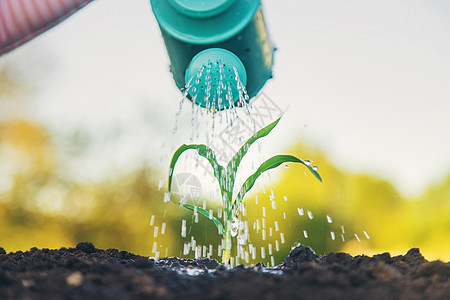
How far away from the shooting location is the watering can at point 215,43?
1.32m

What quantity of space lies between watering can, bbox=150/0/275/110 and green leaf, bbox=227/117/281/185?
0.16 meters

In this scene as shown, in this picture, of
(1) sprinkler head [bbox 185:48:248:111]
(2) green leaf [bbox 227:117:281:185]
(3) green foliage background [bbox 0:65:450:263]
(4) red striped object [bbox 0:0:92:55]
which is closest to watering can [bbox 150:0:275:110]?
(1) sprinkler head [bbox 185:48:248:111]

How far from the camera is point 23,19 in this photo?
3.42 ft

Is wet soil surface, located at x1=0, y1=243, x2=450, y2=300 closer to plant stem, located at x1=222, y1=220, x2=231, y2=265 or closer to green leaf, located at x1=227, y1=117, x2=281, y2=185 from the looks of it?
plant stem, located at x1=222, y1=220, x2=231, y2=265

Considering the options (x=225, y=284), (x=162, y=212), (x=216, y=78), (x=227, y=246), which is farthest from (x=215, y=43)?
(x=162, y=212)

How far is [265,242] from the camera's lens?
4.72m

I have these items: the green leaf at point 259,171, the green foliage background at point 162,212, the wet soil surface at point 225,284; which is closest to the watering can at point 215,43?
the green leaf at point 259,171

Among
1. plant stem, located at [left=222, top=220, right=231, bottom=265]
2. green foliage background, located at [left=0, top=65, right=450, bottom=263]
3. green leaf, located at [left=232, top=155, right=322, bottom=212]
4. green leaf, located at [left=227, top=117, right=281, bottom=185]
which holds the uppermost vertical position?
green foliage background, located at [left=0, top=65, right=450, bottom=263]

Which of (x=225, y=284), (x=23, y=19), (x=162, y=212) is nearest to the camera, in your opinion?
(x=225, y=284)

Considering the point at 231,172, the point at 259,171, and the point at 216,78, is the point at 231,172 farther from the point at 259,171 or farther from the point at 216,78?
the point at 216,78

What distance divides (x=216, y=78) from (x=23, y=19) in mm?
651

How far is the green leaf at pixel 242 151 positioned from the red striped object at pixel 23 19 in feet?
2.73

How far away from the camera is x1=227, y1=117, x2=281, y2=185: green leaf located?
4.92ft

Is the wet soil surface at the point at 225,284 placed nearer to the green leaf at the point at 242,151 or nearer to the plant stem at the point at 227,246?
the plant stem at the point at 227,246
